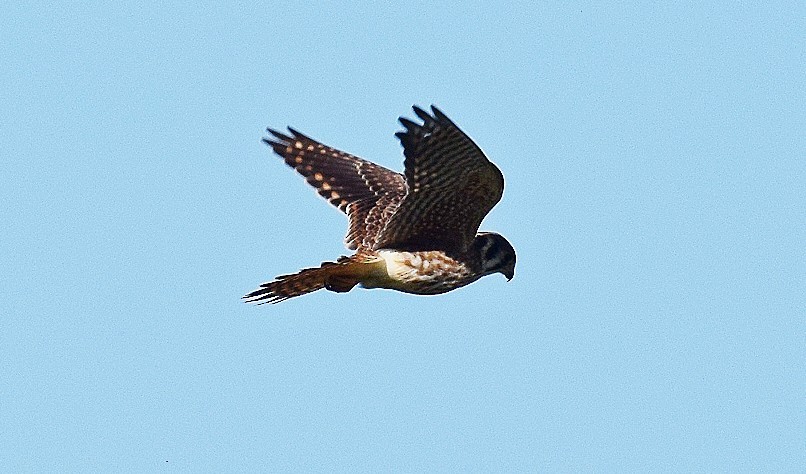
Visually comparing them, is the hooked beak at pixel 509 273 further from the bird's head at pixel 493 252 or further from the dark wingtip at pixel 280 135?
the dark wingtip at pixel 280 135

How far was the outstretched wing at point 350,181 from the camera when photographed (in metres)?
12.4

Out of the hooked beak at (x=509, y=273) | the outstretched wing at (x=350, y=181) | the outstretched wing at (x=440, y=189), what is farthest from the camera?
the outstretched wing at (x=350, y=181)

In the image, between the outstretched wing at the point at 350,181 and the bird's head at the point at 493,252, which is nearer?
the bird's head at the point at 493,252

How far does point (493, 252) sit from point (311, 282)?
151 centimetres

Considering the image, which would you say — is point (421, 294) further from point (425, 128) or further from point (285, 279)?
point (425, 128)

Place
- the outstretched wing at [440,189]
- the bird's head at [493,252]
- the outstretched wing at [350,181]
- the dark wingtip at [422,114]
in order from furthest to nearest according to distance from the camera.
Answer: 1. the outstretched wing at [350,181]
2. the bird's head at [493,252]
3. the outstretched wing at [440,189]
4. the dark wingtip at [422,114]

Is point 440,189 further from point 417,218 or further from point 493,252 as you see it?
point 493,252

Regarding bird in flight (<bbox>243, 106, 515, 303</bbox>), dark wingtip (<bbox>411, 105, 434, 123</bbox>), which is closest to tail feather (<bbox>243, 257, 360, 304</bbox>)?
bird in flight (<bbox>243, 106, 515, 303</bbox>)

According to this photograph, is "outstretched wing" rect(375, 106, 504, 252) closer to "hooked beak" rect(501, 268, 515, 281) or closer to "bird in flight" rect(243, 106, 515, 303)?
"bird in flight" rect(243, 106, 515, 303)

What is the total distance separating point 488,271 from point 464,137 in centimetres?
205

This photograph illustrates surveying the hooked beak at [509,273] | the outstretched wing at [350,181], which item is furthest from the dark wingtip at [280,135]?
the hooked beak at [509,273]

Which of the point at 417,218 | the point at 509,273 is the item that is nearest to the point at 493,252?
the point at 509,273

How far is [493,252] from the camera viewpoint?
→ 38.9ft

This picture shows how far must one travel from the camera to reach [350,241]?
12.2 m
